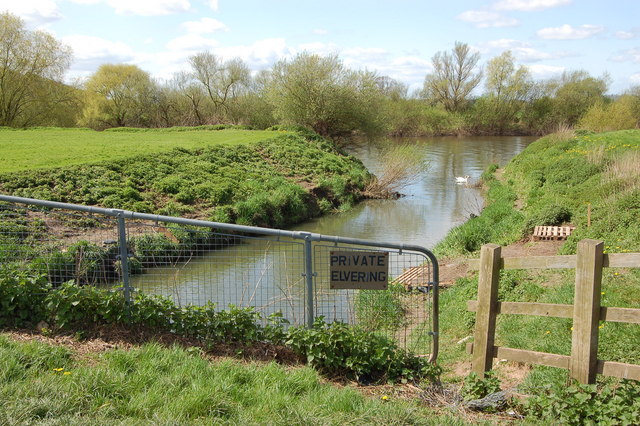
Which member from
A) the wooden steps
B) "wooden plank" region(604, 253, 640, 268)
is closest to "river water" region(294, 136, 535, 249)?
the wooden steps

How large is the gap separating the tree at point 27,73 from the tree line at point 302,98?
8 centimetres

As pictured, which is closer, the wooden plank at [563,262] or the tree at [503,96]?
the wooden plank at [563,262]

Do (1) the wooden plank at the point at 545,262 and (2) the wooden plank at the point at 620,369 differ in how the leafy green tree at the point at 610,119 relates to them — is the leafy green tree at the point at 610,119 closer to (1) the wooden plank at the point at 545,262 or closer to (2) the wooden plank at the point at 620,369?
(1) the wooden plank at the point at 545,262

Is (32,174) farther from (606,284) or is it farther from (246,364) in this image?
(606,284)

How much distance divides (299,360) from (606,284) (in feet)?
18.6

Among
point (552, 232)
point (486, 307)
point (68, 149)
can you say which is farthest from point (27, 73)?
point (486, 307)

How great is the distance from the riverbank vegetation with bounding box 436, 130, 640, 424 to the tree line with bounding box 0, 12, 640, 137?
53.1ft

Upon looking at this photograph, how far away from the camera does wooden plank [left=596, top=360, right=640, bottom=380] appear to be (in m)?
4.69

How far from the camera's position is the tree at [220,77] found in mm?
61188

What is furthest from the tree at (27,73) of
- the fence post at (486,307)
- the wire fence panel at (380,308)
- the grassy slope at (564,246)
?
the fence post at (486,307)

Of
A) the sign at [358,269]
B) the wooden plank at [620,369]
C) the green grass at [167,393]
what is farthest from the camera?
the sign at [358,269]

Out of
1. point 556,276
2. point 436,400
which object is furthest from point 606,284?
point 436,400

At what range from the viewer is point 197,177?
2339cm

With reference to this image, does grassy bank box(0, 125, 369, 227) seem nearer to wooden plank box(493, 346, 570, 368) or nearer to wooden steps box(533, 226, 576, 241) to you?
wooden steps box(533, 226, 576, 241)
